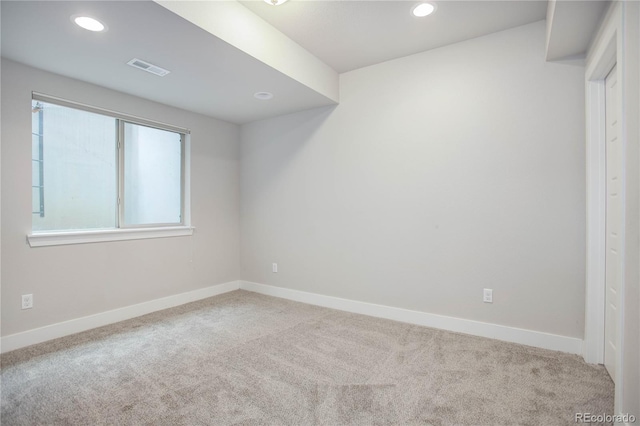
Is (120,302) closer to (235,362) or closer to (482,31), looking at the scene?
(235,362)

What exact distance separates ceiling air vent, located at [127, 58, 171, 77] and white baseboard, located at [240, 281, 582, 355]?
8.90 feet

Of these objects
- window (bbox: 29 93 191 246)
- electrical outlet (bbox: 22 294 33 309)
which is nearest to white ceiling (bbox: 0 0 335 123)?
window (bbox: 29 93 191 246)

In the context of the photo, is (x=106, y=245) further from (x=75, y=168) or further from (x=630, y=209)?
(x=630, y=209)

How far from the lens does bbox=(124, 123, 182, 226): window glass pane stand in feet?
11.3

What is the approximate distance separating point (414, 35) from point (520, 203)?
1689 millimetres

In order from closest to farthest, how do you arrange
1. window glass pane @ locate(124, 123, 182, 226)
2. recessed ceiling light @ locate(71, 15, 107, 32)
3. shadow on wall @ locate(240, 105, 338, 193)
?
recessed ceiling light @ locate(71, 15, 107, 32) → window glass pane @ locate(124, 123, 182, 226) → shadow on wall @ locate(240, 105, 338, 193)

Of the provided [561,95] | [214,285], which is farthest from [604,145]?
[214,285]

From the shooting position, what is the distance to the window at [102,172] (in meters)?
2.81

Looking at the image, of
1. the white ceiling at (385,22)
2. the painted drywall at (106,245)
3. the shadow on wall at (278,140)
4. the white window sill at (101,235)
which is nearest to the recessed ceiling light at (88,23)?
the white ceiling at (385,22)

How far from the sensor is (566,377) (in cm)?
206

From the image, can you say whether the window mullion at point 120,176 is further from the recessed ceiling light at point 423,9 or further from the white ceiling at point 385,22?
the recessed ceiling light at point 423,9

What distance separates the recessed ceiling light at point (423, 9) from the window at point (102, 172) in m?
2.86

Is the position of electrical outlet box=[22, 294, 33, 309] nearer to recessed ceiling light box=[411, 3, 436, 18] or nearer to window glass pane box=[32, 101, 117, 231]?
window glass pane box=[32, 101, 117, 231]

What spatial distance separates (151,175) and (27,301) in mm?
1649
